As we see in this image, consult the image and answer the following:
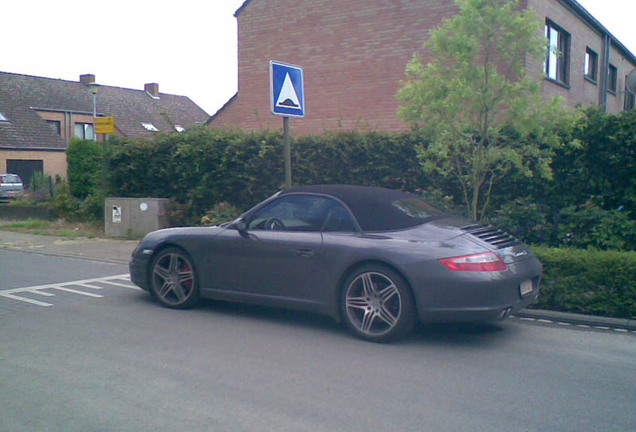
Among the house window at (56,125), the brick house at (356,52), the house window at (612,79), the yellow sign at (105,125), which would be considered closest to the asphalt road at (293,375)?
the yellow sign at (105,125)

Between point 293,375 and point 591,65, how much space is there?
19.3m

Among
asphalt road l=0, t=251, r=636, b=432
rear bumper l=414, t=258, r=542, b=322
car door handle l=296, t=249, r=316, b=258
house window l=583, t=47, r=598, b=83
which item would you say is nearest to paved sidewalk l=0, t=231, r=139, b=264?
asphalt road l=0, t=251, r=636, b=432

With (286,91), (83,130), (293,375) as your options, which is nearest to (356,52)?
(286,91)

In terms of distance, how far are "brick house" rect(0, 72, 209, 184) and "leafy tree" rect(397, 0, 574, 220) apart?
2188cm

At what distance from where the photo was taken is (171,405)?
14.3 feet

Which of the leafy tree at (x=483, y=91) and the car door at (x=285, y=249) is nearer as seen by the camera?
the car door at (x=285, y=249)

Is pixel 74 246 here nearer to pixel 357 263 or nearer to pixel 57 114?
pixel 357 263

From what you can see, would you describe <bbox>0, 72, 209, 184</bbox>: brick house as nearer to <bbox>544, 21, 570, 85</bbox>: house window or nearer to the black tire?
<bbox>544, 21, 570, 85</bbox>: house window

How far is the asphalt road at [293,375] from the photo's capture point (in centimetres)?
411

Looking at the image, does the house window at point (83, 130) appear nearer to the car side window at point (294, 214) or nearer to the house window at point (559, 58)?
the house window at point (559, 58)

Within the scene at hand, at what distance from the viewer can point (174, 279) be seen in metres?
7.37

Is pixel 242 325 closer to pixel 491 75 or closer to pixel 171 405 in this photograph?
pixel 171 405

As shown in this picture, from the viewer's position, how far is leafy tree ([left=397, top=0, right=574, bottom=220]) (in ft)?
26.8

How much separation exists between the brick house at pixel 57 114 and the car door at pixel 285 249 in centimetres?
2316
